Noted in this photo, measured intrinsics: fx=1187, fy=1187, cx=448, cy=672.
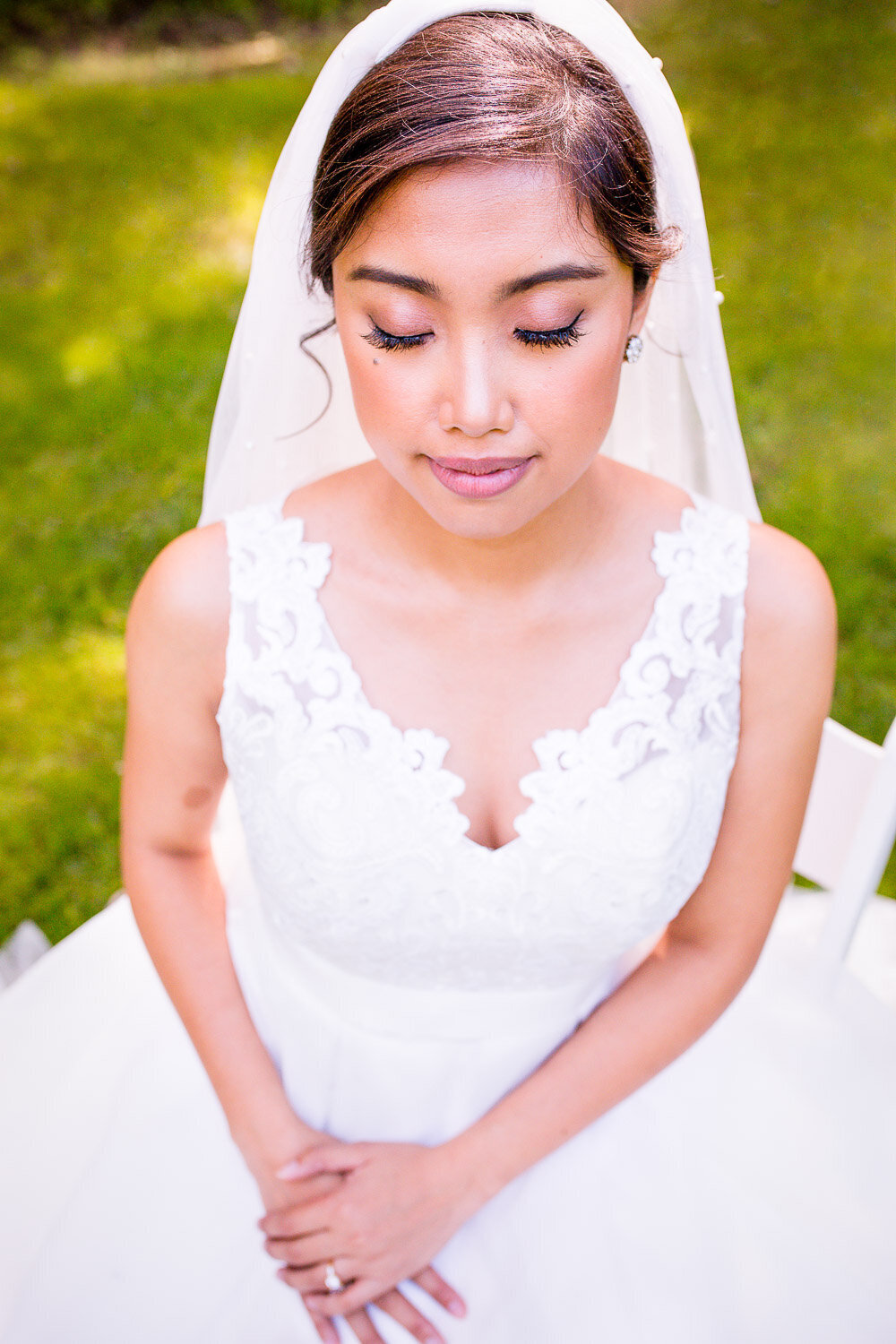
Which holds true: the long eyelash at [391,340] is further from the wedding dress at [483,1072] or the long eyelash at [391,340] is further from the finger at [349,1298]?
the finger at [349,1298]

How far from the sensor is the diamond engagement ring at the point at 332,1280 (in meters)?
Answer: 1.66

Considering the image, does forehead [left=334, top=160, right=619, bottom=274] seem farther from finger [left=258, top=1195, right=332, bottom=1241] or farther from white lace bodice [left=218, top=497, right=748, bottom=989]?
finger [left=258, top=1195, right=332, bottom=1241]

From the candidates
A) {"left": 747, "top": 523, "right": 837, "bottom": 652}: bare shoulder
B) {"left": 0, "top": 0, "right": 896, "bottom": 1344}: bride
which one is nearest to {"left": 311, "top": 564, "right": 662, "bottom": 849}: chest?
{"left": 0, "top": 0, "right": 896, "bottom": 1344}: bride

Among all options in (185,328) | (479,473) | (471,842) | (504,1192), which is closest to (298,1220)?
(504,1192)

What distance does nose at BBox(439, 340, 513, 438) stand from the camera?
142 cm

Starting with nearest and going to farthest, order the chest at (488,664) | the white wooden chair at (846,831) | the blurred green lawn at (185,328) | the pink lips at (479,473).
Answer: the pink lips at (479,473), the chest at (488,664), the white wooden chair at (846,831), the blurred green lawn at (185,328)

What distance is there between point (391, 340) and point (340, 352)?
1.71 feet

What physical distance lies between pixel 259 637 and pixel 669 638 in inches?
24.1

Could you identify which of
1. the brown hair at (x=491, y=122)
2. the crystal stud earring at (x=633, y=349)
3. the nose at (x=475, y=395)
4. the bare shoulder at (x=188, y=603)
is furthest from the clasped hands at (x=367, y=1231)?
the brown hair at (x=491, y=122)

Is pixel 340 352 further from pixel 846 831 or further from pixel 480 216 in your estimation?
pixel 846 831

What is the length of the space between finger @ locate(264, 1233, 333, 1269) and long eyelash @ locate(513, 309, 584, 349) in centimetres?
125

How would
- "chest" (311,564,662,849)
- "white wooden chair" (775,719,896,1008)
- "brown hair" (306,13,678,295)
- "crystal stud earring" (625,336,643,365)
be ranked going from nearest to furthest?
"brown hair" (306,13,678,295) → "crystal stud earring" (625,336,643,365) → "chest" (311,564,662,849) → "white wooden chair" (775,719,896,1008)

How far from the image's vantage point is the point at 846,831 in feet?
7.35

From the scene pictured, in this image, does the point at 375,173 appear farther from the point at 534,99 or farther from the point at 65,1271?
the point at 65,1271
